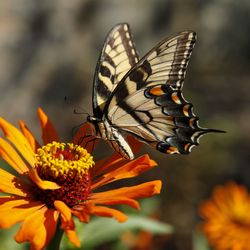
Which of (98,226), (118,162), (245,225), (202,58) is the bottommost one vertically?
(245,225)

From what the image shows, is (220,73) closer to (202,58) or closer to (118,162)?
(202,58)

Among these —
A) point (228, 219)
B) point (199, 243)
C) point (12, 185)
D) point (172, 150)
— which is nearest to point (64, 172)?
point (12, 185)

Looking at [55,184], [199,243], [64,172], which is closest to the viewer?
[55,184]

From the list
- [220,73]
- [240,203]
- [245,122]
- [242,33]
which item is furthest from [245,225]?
[242,33]

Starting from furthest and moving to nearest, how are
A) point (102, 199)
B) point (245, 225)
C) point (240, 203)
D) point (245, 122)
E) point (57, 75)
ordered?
point (57, 75) < point (245, 122) < point (240, 203) < point (245, 225) < point (102, 199)

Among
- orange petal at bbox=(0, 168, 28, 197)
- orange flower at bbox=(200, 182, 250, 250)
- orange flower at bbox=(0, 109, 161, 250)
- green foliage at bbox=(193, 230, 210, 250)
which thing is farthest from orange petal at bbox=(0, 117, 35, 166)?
orange flower at bbox=(200, 182, 250, 250)

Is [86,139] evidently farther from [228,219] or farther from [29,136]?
[228,219]

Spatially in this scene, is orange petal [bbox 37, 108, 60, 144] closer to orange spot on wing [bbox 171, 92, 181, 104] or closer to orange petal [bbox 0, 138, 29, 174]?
orange petal [bbox 0, 138, 29, 174]
